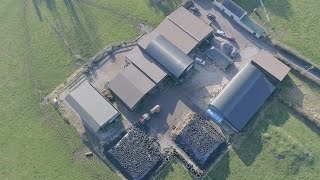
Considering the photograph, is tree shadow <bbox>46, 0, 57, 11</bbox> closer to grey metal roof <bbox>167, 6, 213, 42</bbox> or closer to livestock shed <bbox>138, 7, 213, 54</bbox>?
livestock shed <bbox>138, 7, 213, 54</bbox>

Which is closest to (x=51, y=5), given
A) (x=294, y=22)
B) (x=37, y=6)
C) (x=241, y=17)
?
(x=37, y=6)

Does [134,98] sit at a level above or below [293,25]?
below

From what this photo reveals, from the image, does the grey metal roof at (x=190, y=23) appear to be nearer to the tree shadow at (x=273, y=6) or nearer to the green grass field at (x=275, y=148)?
the tree shadow at (x=273, y=6)

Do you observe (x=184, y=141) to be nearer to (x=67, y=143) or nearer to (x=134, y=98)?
(x=134, y=98)

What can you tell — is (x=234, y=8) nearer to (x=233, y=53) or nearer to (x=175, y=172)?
(x=233, y=53)

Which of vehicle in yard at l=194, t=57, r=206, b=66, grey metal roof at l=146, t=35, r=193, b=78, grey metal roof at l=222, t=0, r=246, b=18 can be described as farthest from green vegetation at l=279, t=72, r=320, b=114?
grey metal roof at l=146, t=35, r=193, b=78

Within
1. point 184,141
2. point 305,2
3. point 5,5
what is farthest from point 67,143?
point 305,2

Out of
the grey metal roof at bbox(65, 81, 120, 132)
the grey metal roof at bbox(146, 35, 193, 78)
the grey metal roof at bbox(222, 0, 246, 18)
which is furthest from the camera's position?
the grey metal roof at bbox(222, 0, 246, 18)
